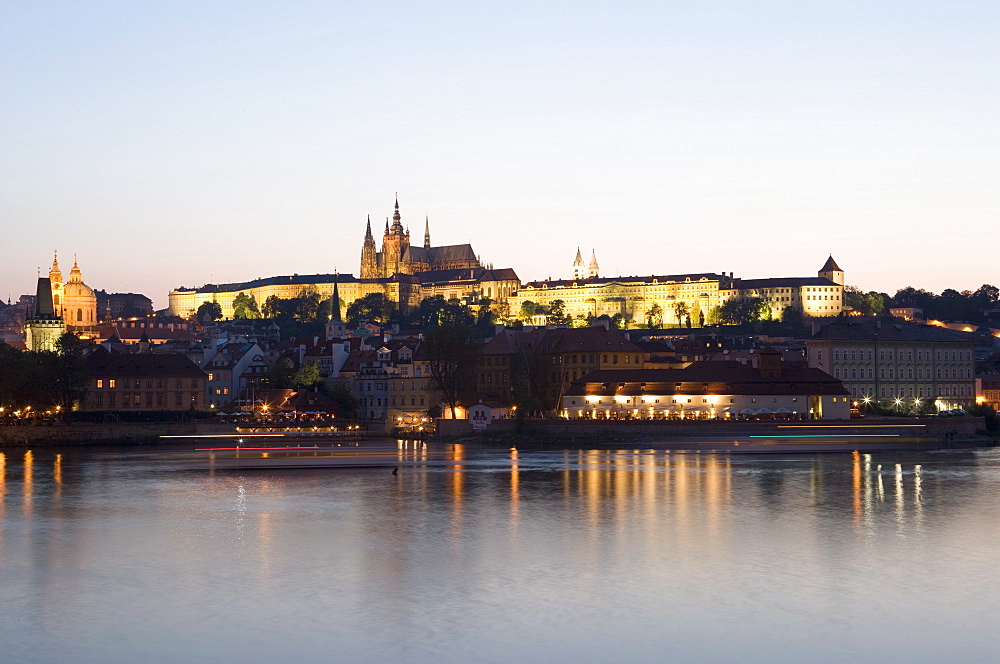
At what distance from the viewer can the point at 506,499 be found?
162ft

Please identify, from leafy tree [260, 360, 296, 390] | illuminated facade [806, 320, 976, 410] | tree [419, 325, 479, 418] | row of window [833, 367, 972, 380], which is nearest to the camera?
tree [419, 325, 479, 418]

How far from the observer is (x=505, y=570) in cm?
3294

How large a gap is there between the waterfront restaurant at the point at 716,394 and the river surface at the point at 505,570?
28.0 meters

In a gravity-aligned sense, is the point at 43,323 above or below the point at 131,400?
above

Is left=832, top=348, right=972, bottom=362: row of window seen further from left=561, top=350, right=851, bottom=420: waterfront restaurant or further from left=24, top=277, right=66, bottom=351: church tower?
left=24, top=277, right=66, bottom=351: church tower

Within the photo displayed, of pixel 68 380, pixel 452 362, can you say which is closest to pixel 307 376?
pixel 452 362

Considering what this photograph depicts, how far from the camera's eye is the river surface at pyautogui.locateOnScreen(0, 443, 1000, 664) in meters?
25.4

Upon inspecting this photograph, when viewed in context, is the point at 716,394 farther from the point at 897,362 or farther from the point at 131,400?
the point at 131,400

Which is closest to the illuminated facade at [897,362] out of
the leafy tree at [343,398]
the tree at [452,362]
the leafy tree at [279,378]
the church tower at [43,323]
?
the tree at [452,362]

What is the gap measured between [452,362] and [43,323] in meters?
66.5

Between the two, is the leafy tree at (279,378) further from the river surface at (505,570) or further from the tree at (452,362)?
the river surface at (505,570)

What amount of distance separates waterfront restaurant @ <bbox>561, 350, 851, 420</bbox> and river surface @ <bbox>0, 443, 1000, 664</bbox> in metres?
28.0

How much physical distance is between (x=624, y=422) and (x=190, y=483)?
3630 centimetres

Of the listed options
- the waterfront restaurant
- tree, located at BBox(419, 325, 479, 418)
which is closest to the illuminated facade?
the waterfront restaurant
